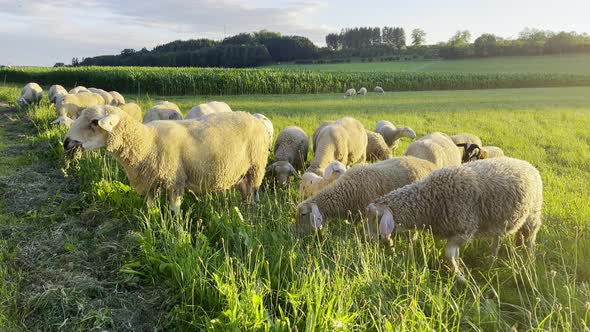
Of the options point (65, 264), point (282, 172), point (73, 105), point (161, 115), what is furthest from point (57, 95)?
point (65, 264)

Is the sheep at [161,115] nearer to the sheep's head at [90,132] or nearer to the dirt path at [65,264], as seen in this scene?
the dirt path at [65,264]

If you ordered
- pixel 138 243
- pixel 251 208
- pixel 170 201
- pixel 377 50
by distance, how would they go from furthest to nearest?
pixel 377 50, pixel 251 208, pixel 170 201, pixel 138 243

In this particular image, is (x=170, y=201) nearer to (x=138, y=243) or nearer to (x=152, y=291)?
(x=138, y=243)

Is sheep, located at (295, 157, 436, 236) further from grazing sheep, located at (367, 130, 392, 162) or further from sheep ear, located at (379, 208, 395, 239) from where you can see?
grazing sheep, located at (367, 130, 392, 162)

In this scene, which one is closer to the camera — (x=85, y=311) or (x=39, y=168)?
(x=85, y=311)

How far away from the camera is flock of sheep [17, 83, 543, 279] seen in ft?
16.1

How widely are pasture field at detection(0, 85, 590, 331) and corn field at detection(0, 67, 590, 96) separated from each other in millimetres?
29146

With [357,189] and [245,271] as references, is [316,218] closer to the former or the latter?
[357,189]

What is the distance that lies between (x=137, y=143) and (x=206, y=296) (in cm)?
271

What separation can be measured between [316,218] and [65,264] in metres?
2.98

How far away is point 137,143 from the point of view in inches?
232

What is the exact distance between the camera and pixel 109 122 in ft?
18.2

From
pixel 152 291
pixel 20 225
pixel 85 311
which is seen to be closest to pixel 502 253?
pixel 152 291

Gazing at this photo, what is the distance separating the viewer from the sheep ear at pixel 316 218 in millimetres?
5254
